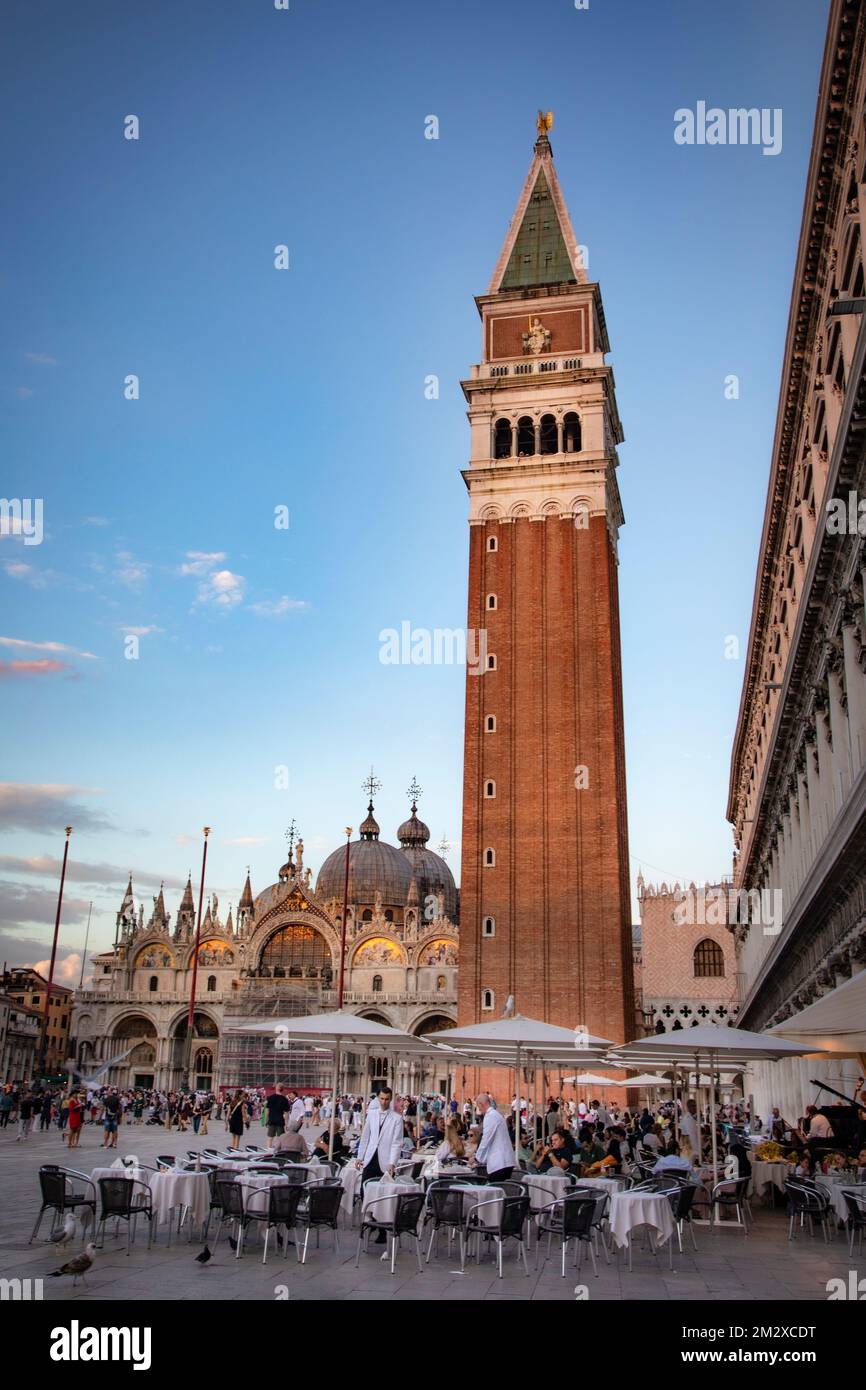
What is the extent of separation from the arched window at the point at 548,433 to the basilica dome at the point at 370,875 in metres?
38.3

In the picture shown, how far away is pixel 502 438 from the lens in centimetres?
5591

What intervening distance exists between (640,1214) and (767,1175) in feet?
28.3

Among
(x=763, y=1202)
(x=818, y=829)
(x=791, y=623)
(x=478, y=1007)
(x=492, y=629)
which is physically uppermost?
(x=492, y=629)

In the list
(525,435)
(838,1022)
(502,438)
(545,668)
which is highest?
(525,435)

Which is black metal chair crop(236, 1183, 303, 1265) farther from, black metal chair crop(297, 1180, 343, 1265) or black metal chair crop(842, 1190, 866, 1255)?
black metal chair crop(842, 1190, 866, 1255)

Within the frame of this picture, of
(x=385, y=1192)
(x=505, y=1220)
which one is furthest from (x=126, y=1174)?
(x=505, y=1220)

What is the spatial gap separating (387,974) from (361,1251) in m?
59.5

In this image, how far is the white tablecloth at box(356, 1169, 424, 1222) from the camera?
12273 mm

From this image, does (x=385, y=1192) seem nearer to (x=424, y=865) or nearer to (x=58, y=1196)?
(x=58, y=1196)

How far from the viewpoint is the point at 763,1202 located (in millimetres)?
20000

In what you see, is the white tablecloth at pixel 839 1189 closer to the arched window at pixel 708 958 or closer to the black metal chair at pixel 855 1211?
the black metal chair at pixel 855 1211

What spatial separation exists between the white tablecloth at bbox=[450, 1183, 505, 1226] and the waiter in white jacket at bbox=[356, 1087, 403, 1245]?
1.85 m

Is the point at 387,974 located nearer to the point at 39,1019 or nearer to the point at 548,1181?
the point at 39,1019
